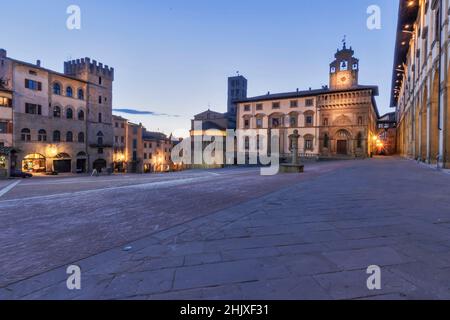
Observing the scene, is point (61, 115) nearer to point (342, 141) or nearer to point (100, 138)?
point (100, 138)

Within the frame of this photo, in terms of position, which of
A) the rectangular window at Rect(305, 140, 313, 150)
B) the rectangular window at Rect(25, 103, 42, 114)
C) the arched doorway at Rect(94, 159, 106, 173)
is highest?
the rectangular window at Rect(25, 103, 42, 114)

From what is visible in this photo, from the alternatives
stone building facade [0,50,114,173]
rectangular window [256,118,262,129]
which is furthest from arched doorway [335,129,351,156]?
stone building facade [0,50,114,173]

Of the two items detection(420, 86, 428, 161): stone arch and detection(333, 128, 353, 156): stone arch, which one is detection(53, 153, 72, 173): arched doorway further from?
detection(420, 86, 428, 161): stone arch

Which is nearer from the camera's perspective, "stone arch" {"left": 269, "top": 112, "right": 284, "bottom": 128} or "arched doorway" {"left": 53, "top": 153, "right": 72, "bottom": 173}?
"arched doorway" {"left": 53, "top": 153, "right": 72, "bottom": 173}

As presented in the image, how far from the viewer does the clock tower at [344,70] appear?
40938 mm

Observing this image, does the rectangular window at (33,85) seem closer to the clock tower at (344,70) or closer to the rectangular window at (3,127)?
the rectangular window at (3,127)

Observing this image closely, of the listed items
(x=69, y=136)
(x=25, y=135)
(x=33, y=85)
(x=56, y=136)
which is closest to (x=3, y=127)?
(x=25, y=135)

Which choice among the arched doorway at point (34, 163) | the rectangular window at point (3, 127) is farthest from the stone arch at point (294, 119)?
the rectangular window at point (3, 127)

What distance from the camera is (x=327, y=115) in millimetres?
39781

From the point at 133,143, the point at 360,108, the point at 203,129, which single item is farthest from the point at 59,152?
the point at 360,108

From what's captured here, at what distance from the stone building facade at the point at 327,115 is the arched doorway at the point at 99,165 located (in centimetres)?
2286

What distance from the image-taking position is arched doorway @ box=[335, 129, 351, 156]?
38000 mm

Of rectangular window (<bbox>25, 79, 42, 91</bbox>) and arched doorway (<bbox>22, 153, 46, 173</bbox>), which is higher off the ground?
rectangular window (<bbox>25, 79, 42, 91</bbox>)

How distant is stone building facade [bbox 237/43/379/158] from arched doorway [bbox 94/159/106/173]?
22858mm
